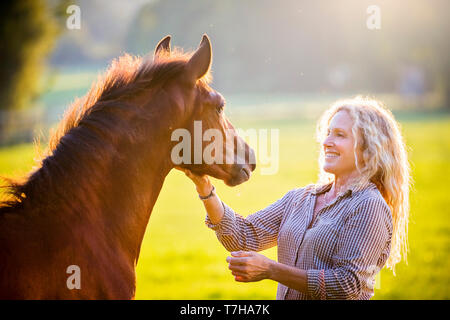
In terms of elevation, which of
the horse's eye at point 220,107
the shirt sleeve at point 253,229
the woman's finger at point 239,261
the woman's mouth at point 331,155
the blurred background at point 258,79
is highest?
the blurred background at point 258,79

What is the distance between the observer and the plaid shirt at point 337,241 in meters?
2.58

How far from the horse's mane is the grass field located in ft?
0.63

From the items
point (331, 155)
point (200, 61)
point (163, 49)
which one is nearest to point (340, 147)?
point (331, 155)

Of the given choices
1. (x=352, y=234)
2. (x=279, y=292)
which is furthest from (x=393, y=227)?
(x=279, y=292)

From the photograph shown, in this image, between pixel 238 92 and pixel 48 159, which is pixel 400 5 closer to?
pixel 238 92

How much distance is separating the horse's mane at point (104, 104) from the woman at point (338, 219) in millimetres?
627

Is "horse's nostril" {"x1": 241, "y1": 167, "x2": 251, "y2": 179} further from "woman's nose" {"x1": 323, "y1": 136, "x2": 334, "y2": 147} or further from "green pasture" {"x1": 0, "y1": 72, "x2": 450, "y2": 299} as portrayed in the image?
"green pasture" {"x1": 0, "y1": 72, "x2": 450, "y2": 299}

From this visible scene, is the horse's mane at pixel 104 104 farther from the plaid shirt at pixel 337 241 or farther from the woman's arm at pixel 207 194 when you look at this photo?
the plaid shirt at pixel 337 241

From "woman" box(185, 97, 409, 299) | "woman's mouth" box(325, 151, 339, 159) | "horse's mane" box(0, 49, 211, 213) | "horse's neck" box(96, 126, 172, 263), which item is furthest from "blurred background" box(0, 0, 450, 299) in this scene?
"horse's mane" box(0, 49, 211, 213)

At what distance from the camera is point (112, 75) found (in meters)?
2.53

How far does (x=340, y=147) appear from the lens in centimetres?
287

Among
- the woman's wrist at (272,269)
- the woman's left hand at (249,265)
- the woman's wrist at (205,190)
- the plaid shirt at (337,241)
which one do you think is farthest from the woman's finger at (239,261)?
the woman's wrist at (205,190)

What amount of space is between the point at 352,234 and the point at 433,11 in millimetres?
28175

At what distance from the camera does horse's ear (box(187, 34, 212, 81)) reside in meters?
2.50
